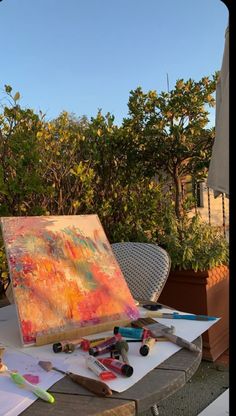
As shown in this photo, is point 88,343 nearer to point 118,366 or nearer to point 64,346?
point 64,346

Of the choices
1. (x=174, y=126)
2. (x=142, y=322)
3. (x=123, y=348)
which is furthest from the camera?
(x=174, y=126)

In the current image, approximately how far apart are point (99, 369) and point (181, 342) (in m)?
0.33

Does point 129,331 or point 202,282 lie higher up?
point 129,331

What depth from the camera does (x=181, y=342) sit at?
134 cm

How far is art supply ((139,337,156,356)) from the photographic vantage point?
1.25 metres

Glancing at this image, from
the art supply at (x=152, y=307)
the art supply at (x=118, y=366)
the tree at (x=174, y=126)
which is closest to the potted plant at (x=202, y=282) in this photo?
the tree at (x=174, y=126)

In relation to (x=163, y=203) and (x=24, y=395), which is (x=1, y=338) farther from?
(x=163, y=203)

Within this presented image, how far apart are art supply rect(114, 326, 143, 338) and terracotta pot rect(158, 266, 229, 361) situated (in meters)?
1.85

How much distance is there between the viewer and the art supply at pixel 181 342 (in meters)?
1.30

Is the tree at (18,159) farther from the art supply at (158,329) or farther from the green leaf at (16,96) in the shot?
the art supply at (158,329)

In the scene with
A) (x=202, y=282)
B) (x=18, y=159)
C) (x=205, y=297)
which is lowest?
(x=205, y=297)

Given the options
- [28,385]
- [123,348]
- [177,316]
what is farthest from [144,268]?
[28,385]

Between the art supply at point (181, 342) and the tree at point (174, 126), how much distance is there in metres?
2.75

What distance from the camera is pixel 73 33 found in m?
5.04
